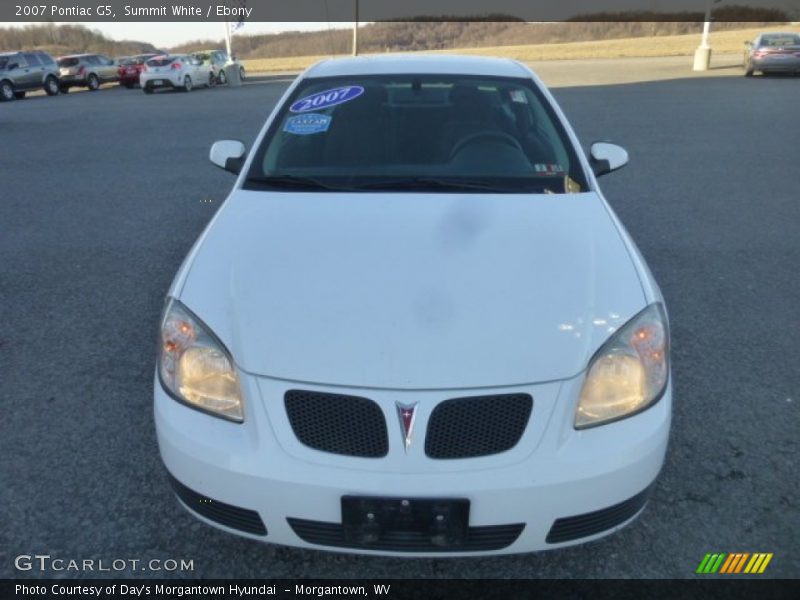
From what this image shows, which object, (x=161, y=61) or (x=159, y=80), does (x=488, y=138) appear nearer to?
(x=159, y=80)

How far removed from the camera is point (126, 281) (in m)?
4.73

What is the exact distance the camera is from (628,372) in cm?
206

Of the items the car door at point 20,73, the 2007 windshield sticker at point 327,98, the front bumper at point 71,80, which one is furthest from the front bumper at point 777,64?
the front bumper at point 71,80

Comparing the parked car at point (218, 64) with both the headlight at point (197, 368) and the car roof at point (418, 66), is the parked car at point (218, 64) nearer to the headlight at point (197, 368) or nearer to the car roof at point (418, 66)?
the car roof at point (418, 66)

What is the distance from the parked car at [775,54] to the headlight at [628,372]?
24591 mm

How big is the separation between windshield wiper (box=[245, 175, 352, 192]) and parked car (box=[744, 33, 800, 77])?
24257 mm

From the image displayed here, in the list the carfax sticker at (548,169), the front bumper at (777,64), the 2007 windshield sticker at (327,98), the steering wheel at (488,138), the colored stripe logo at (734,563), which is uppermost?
the 2007 windshield sticker at (327,98)

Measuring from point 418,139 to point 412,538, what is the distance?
6.51ft

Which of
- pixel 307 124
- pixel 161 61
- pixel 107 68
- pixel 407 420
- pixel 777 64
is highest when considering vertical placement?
pixel 307 124

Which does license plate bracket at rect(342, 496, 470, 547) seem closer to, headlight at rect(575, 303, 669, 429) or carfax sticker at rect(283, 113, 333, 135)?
headlight at rect(575, 303, 669, 429)

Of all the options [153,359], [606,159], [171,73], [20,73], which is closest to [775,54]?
[171,73]

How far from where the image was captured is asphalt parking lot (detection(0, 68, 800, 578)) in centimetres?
229

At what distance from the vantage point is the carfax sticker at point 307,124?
10.8ft

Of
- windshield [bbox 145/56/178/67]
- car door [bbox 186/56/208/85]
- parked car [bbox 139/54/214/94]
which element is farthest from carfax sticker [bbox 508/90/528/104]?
car door [bbox 186/56/208/85]
